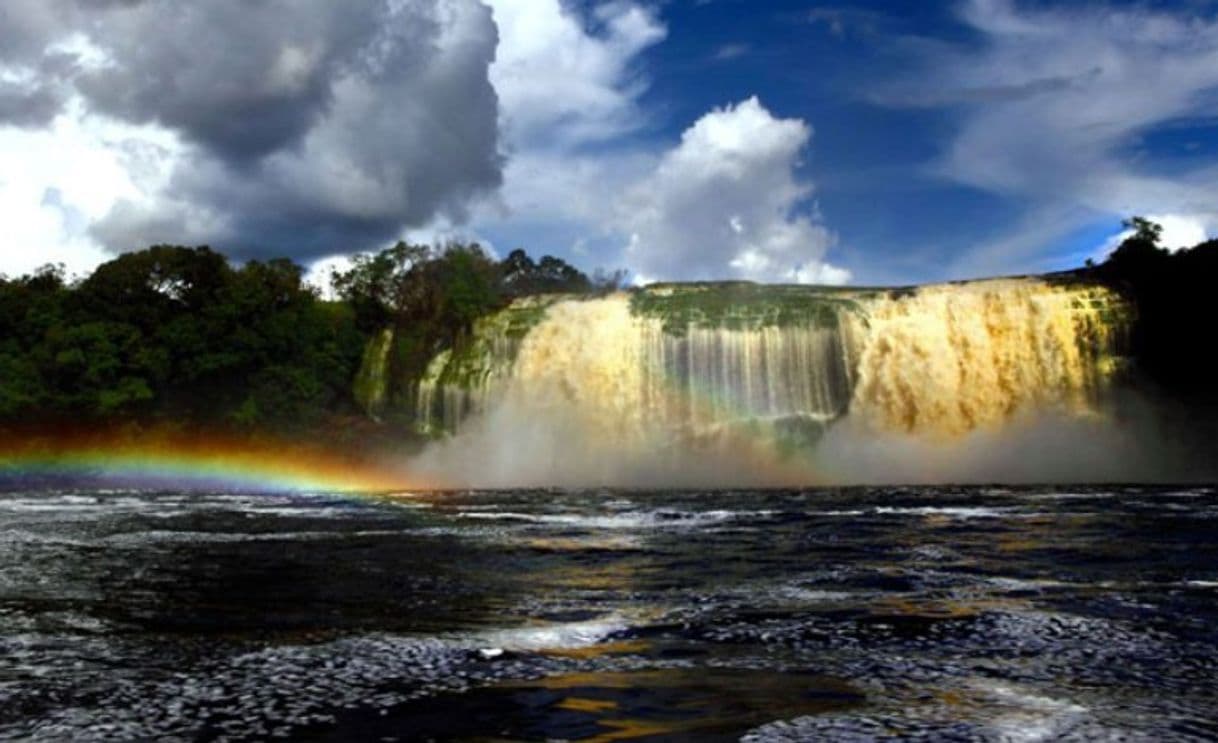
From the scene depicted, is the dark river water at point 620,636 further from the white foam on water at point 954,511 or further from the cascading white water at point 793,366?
the cascading white water at point 793,366

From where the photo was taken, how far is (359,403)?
57438 millimetres

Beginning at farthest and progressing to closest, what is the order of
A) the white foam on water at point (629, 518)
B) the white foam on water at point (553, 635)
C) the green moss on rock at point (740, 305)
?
1. the green moss on rock at point (740, 305)
2. the white foam on water at point (629, 518)
3. the white foam on water at point (553, 635)

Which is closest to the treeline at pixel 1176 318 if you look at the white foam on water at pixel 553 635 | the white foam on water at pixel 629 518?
the white foam on water at pixel 629 518

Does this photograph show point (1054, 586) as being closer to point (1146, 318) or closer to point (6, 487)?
point (1146, 318)

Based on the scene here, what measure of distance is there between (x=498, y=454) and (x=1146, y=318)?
28.7 m

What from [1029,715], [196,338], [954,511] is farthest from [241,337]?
[1029,715]

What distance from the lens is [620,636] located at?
7781 millimetres

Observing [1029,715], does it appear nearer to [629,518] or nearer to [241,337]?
[629,518]

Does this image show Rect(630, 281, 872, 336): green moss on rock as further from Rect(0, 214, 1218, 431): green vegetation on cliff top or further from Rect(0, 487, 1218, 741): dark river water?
Rect(0, 487, 1218, 741): dark river water

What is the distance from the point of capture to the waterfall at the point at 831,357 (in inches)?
1690

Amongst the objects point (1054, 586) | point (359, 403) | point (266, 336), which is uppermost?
point (266, 336)

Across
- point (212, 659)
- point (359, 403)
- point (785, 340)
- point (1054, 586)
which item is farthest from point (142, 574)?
point (359, 403)

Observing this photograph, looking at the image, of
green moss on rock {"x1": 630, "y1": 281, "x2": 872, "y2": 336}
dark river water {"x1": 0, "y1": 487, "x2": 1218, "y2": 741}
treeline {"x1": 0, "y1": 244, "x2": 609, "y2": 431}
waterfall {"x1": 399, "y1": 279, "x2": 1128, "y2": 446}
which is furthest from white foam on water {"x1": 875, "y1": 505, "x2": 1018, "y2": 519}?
treeline {"x1": 0, "y1": 244, "x2": 609, "y2": 431}

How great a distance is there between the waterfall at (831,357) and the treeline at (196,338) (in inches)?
346
